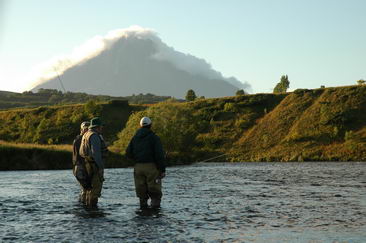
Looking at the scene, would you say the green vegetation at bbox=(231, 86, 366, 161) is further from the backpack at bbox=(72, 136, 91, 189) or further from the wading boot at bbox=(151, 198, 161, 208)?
the backpack at bbox=(72, 136, 91, 189)

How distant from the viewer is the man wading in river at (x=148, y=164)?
13555 mm

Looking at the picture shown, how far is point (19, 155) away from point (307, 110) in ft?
190

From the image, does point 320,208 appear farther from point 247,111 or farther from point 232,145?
point 247,111

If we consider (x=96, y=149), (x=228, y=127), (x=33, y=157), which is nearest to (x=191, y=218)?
(x=96, y=149)

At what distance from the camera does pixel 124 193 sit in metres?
19.4

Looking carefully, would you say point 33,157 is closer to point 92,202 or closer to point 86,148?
point 92,202

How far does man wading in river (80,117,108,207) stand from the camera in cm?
1387

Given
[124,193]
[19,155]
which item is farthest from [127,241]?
[19,155]

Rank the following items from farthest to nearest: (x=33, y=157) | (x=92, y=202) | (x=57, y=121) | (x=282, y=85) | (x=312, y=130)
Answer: (x=282, y=85) < (x=57, y=121) < (x=312, y=130) < (x=33, y=157) < (x=92, y=202)

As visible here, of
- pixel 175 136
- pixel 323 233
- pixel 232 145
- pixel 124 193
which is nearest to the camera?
pixel 323 233

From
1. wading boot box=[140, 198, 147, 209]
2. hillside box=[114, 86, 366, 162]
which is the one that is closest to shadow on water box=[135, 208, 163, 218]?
wading boot box=[140, 198, 147, 209]

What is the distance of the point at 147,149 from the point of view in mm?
13633

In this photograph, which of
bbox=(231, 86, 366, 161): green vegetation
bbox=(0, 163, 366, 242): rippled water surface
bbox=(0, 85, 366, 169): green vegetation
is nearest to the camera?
bbox=(0, 163, 366, 242): rippled water surface

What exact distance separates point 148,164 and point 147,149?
457 mm
